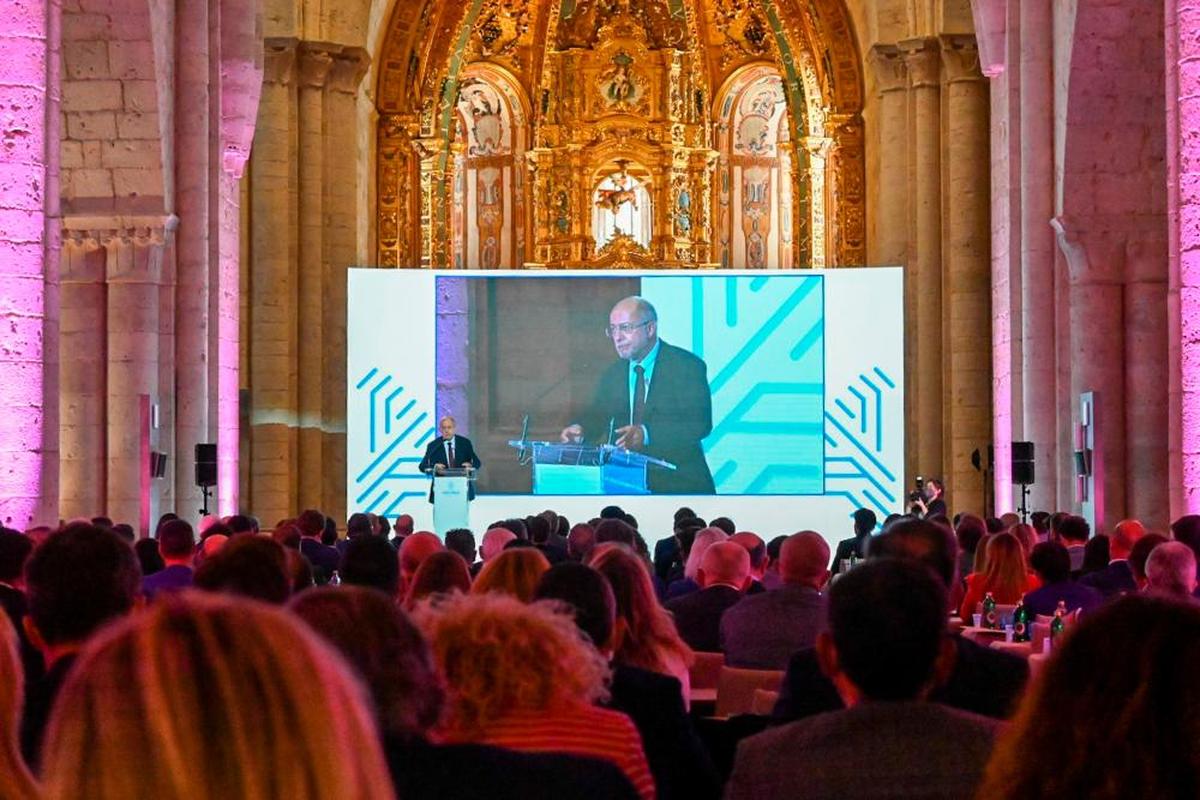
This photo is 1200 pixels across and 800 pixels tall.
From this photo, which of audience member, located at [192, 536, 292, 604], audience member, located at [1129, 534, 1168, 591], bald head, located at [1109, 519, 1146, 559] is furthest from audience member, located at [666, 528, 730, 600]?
audience member, located at [192, 536, 292, 604]

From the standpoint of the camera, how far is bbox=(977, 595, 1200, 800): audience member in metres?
2.67

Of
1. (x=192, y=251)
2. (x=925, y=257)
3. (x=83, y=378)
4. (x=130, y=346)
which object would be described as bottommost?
(x=83, y=378)

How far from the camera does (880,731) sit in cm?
396

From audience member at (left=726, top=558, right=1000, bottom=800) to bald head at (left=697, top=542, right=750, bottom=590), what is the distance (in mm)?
5554

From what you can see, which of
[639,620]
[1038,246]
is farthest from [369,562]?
[1038,246]

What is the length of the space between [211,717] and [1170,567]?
7808 mm

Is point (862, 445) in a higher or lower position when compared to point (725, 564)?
higher

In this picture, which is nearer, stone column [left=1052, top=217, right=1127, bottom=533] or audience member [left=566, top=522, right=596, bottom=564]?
audience member [left=566, top=522, right=596, bottom=564]

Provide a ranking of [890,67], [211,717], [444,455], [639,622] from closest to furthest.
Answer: [211,717] < [639,622] < [444,455] < [890,67]

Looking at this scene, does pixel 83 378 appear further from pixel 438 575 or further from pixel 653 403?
pixel 438 575

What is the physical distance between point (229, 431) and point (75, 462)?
346 cm

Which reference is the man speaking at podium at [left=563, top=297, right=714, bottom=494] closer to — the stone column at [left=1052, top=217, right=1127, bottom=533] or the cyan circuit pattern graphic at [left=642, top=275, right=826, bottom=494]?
the cyan circuit pattern graphic at [left=642, top=275, right=826, bottom=494]

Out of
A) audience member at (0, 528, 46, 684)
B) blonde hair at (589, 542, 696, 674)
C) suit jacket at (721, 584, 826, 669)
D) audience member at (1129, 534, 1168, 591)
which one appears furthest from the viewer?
audience member at (1129, 534, 1168, 591)

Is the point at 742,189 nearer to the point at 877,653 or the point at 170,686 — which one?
the point at 877,653
